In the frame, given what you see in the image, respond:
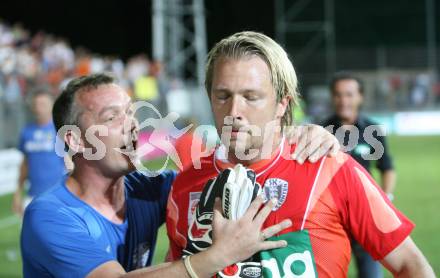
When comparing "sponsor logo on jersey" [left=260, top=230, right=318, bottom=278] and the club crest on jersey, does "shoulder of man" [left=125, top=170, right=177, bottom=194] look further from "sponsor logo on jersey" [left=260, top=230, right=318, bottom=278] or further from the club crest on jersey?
"sponsor logo on jersey" [left=260, top=230, right=318, bottom=278]

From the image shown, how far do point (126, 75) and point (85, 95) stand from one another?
71.9ft

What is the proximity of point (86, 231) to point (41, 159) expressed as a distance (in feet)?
20.0

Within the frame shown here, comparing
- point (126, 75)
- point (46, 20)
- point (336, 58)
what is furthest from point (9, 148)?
point (46, 20)

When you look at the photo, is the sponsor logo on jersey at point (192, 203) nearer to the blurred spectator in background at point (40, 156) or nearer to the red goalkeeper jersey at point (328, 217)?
the red goalkeeper jersey at point (328, 217)

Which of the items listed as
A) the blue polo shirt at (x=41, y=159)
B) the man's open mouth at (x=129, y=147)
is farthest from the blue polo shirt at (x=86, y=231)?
the blue polo shirt at (x=41, y=159)

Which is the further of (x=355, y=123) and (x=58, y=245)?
(x=355, y=123)

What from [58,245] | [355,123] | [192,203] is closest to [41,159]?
[355,123]

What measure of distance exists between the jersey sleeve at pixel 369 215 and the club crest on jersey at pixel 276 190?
208 millimetres

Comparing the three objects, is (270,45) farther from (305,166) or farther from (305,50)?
(305,50)

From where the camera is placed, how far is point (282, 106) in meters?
3.09

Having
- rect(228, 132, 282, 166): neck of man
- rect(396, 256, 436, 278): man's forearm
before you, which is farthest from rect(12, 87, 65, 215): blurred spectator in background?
rect(396, 256, 436, 278): man's forearm

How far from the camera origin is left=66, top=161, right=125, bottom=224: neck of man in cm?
376

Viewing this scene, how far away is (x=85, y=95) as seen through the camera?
12.4 ft

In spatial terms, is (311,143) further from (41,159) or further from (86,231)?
(41,159)
